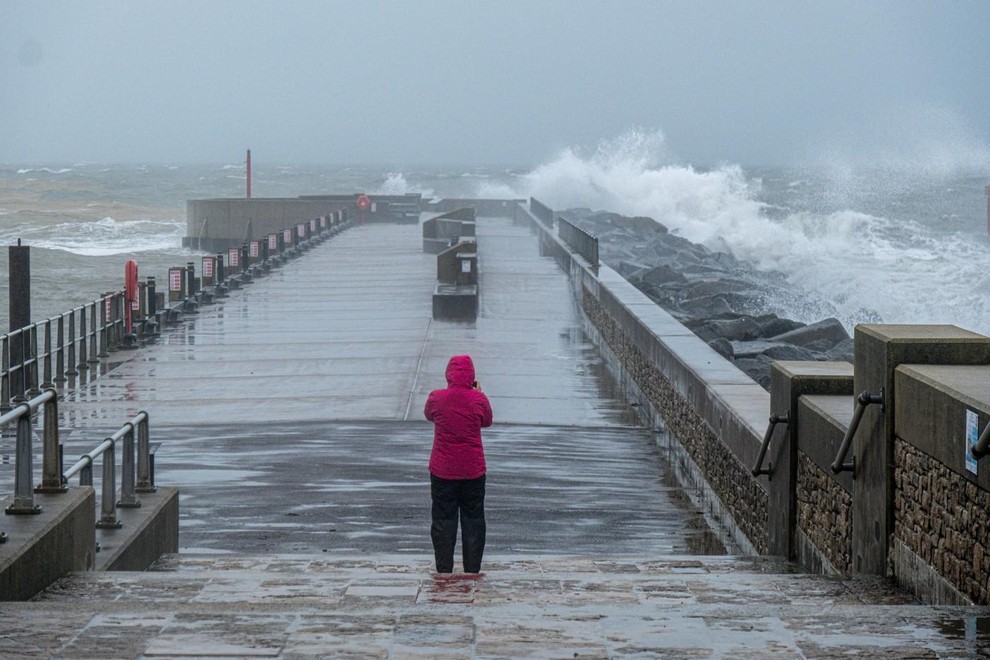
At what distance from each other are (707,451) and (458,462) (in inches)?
183

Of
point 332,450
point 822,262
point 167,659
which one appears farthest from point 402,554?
point 822,262

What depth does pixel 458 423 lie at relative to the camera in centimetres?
761

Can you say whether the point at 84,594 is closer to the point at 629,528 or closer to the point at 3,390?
the point at 629,528

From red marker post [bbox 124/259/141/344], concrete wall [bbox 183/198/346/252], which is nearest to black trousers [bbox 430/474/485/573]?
red marker post [bbox 124/259/141/344]

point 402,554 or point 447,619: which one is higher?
point 447,619

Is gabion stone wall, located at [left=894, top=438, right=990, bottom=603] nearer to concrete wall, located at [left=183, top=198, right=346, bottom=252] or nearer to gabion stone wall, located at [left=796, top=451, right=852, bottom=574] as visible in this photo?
gabion stone wall, located at [left=796, top=451, right=852, bottom=574]

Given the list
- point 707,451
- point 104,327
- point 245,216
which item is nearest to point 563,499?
point 707,451

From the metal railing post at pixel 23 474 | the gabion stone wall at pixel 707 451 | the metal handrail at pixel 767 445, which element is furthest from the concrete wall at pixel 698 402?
the metal railing post at pixel 23 474

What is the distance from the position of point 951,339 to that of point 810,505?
173cm

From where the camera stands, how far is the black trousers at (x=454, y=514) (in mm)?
7688

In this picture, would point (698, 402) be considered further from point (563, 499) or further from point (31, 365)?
point (31, 365)

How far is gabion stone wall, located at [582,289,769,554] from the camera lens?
9.82m

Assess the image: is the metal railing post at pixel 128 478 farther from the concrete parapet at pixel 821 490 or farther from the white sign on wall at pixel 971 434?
the white sign on wall at pixel 971 434

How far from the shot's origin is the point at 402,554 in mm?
9516
